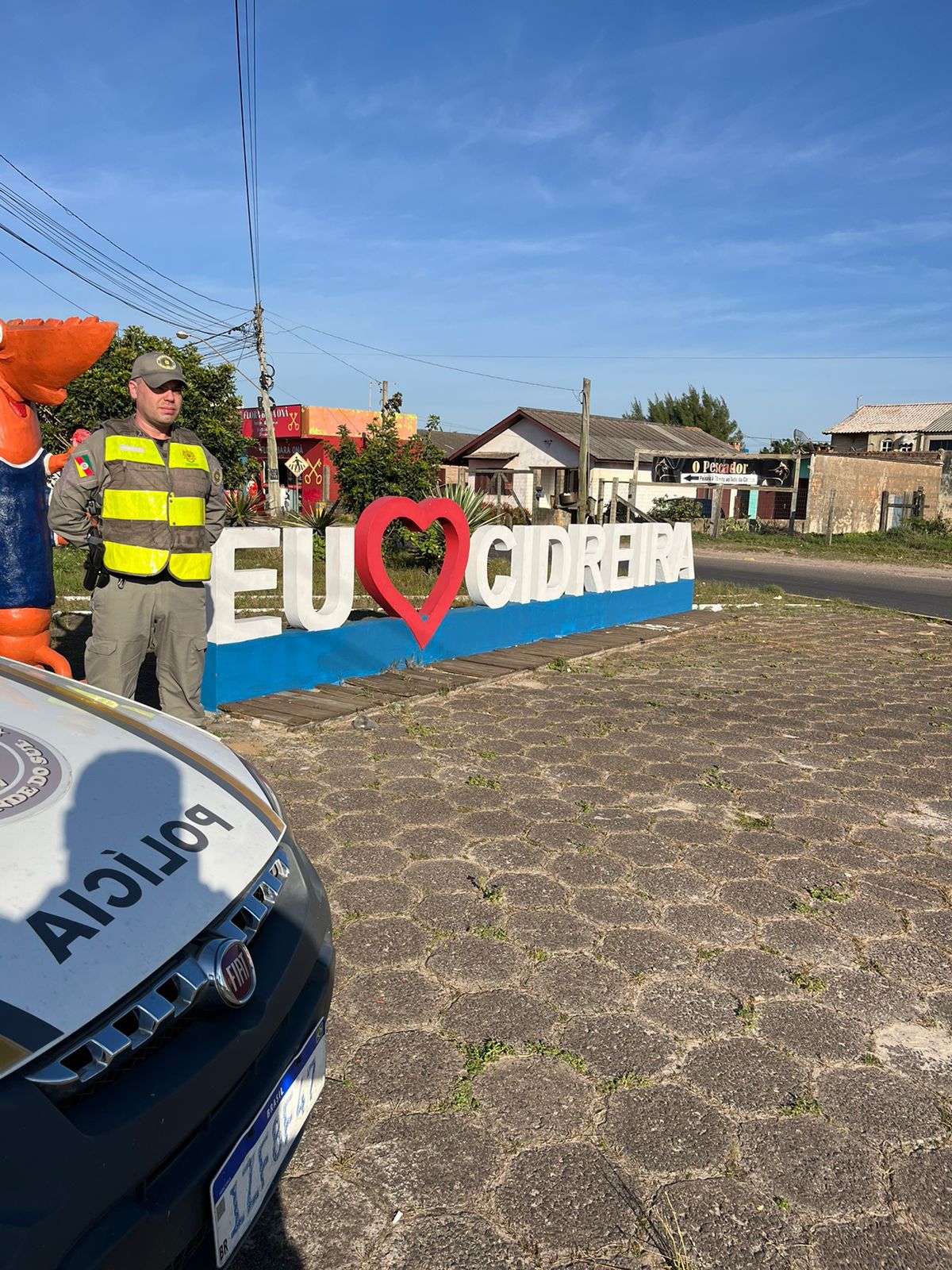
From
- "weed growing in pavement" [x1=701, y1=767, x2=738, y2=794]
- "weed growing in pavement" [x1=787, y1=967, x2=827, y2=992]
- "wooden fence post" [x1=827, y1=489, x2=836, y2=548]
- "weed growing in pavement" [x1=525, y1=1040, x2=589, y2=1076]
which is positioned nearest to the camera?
"weed growing in pavement" [x1=525, y1=1040, x2=589, y2=1076]

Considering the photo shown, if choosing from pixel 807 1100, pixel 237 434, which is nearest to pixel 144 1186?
pixel 807 1100

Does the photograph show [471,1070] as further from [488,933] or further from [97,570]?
[97,570]

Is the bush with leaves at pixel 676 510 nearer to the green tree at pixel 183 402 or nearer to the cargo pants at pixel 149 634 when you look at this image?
the green tree at pixel 183 402

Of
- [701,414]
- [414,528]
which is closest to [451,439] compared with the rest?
[701,414]

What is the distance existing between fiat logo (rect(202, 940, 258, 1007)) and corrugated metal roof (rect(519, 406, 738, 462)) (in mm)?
32003

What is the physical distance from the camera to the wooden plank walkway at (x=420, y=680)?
5820mm

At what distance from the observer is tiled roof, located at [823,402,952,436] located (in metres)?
44.1

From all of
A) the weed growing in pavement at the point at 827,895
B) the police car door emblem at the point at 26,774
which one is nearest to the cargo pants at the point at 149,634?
the police car door emblem at the point at 26,774

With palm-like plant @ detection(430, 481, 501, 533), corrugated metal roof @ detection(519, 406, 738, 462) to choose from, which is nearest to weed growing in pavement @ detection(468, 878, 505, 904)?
palm-like plant @ detection(430, 481, 501, 533)

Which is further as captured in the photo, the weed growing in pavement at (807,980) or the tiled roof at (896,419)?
the tiled roof at (896,419)

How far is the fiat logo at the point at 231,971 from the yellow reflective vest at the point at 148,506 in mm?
2759

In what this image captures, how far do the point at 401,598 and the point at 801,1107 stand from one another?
5.15 m

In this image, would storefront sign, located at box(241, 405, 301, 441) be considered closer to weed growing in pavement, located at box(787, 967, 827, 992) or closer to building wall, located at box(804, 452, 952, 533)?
building wall, located at box(804, 452, 952, 533)

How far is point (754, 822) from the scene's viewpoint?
14.0 feet
